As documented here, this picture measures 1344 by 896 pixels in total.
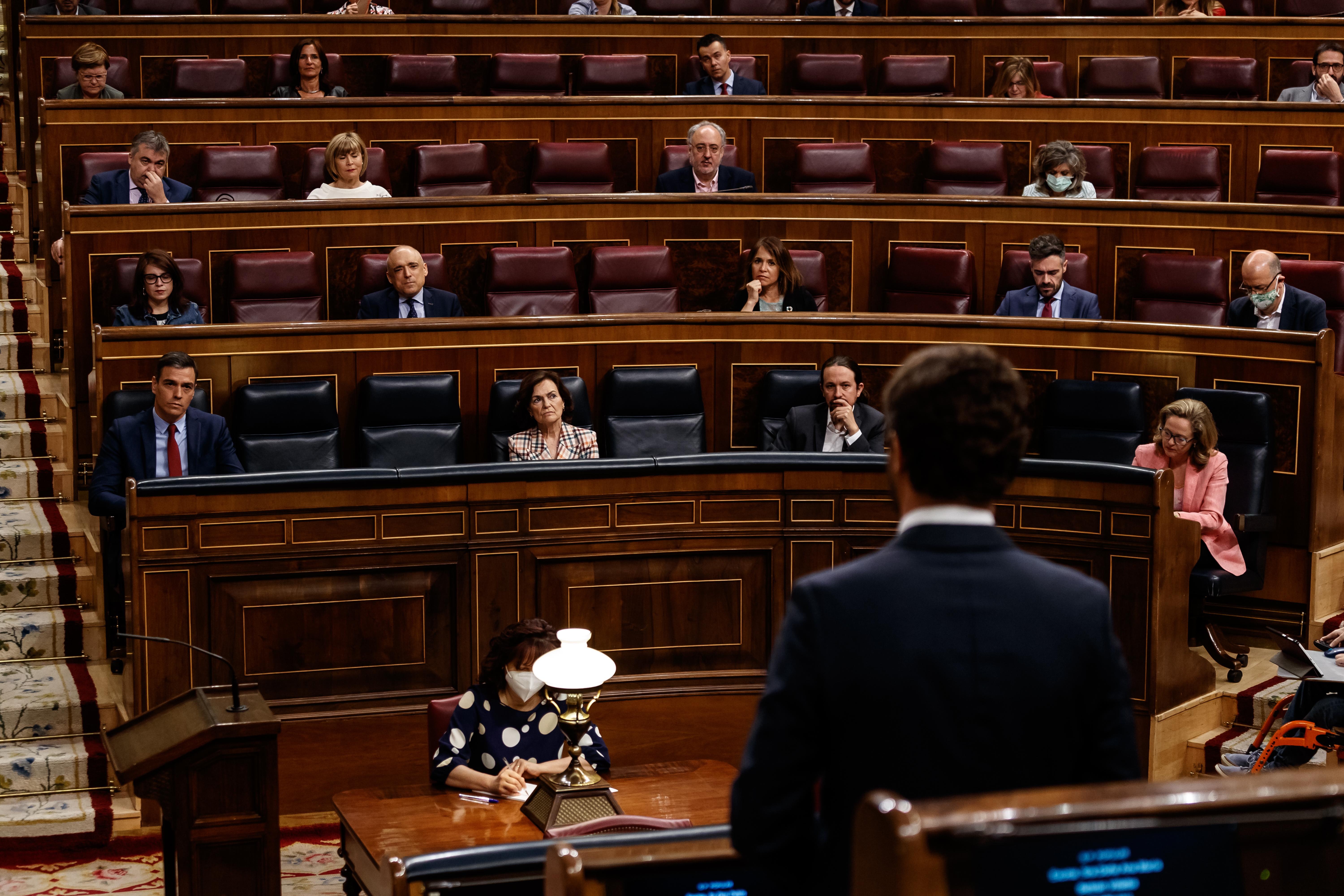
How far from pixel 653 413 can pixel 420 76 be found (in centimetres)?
216

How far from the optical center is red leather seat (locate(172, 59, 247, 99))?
17.7ft

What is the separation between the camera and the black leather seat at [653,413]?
4039 millimetres

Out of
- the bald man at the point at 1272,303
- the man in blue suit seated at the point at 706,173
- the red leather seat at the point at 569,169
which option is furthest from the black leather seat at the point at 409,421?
the bald man at the point at 1272,303

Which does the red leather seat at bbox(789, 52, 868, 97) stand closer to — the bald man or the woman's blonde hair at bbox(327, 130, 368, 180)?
the woman's blonde hair at bbox(327, 130, 368, 180)

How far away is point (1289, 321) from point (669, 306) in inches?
66.3

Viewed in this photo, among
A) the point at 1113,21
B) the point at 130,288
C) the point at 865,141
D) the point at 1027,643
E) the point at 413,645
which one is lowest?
the point at 413,645

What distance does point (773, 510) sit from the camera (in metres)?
3.54

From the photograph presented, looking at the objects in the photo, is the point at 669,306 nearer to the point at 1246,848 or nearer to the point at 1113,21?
the point at 1113,21

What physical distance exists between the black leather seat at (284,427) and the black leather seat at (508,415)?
38cm

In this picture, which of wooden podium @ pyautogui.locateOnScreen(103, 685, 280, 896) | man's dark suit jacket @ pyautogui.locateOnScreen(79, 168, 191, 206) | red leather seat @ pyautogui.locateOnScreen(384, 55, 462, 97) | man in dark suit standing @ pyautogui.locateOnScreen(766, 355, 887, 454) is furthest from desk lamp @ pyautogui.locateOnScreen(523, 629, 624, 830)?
red leather seat @ pyautogui.locateOnScreen(384, 55, 462, 97)

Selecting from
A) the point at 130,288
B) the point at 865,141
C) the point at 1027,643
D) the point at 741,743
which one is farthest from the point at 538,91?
the point at 1027,643

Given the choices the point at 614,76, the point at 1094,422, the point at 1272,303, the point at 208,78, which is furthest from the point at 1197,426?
the point at 208,78

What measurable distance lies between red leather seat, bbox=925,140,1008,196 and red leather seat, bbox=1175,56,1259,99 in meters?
1.00

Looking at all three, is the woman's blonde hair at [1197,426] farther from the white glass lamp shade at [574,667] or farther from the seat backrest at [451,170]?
the seat backrest at [451,170]
